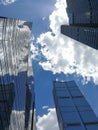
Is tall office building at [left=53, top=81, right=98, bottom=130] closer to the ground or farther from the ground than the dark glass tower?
closer to the ground

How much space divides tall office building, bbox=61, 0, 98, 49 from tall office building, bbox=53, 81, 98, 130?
26323 millimetres

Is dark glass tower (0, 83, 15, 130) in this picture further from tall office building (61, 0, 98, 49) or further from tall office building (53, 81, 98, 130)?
tall office building (53, 81, 98, 130)

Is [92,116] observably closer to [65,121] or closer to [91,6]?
[65,121]

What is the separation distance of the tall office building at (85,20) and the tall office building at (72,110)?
26.3 m

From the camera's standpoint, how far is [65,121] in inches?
4830

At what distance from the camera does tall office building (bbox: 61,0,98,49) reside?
11834 cm

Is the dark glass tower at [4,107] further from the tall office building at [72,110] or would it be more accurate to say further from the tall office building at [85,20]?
the tall office building at [72,110]

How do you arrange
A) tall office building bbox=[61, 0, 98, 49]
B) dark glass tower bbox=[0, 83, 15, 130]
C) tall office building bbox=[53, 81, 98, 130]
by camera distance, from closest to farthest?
dark glass tower bbox=[0, 83, 15, 130] → tall office building bbox=[61, 0, 98, 49] → tall office building bbox=[53, 81, 98, 130]

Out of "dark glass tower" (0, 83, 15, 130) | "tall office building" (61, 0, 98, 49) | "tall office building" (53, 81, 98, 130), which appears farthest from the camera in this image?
"tall office building" (53, 81, 98, 130)

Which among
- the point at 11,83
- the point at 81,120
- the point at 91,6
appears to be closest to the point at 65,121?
the point at 81,120

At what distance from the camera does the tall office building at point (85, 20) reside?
118 metres

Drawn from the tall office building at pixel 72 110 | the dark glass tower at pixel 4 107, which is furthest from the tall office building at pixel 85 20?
the dark glass tower at pixel 4 107

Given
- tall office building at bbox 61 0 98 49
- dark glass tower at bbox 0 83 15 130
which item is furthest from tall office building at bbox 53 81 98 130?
dark glass tower at bbox 0 83 15 130

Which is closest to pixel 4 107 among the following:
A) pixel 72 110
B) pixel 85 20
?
pixel 85 20
